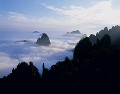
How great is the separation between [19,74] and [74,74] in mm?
15143

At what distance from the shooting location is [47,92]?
23.8 metres

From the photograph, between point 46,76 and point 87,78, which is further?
point 46,76

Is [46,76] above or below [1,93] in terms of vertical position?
above

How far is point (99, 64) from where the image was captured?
937 inches

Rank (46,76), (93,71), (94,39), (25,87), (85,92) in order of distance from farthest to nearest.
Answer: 1. (94,39)
2. (25,87)
3. (46,76)
4. (93,71)
5. (85,92)

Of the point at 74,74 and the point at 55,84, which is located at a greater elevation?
the point at 74,74

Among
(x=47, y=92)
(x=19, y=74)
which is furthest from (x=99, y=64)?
(x=19, y=74)

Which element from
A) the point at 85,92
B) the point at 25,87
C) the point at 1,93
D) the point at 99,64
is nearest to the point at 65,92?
the point at 85,92

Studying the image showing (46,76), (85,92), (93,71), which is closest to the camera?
(85,92)

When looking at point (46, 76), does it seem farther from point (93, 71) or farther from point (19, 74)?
point (93, 71)

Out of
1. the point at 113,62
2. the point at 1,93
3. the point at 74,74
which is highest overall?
the point at 113,62

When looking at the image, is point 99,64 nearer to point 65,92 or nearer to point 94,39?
point 65,92

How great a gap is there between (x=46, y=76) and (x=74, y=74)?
734 centimetres

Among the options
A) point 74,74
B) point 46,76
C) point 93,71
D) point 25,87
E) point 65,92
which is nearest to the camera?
point 65,92
